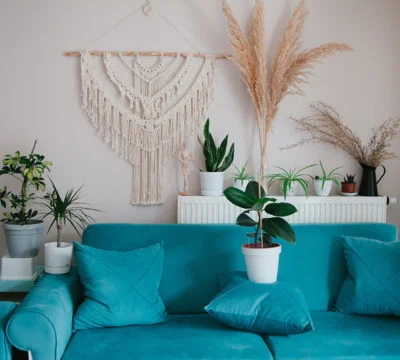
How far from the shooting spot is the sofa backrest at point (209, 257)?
8.63ft

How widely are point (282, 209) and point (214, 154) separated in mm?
688

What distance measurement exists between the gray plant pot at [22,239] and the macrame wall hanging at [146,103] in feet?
2.05

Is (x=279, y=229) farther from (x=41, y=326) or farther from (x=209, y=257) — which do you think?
(x=41, y=326)

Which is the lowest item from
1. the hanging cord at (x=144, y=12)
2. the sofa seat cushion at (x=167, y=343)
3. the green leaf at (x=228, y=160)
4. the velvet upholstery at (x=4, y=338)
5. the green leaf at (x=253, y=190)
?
the sofa seat cushion at (x=167, y=343)

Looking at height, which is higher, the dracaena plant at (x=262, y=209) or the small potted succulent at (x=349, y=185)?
the small potted succulent at (x=349, y=185)

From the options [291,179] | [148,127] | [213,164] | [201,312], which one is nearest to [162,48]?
[148,127]

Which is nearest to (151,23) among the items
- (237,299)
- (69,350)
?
(237,299)

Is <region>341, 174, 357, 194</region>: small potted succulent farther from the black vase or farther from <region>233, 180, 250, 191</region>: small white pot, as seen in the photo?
<region>233, 180, 250, 191</region>: small white pot

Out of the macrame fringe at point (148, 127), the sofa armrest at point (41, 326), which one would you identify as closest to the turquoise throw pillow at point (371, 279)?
the macrame fringe at point (148, 127)

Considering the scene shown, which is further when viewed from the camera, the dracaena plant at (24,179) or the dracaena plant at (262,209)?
the dracaena plant at (24,179)

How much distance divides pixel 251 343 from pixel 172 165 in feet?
4.27

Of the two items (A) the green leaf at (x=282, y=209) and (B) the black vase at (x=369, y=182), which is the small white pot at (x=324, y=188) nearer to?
(B) the black vase at (x=369, y=182)

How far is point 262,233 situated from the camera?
254cm

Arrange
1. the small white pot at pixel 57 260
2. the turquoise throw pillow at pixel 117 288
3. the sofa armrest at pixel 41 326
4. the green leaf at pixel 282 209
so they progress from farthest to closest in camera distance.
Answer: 1. the small white pot at pixel 57 260
2. the green leaf at pixel 282 209
3. the turquoise throw pillow at pixel 117 288
4. the sofa armrest at pixel 41 326
